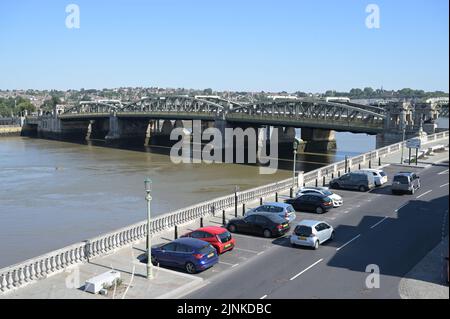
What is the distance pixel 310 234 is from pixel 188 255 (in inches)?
179

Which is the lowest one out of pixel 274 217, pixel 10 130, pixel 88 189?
pixel 88 189

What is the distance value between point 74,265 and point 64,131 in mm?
104760

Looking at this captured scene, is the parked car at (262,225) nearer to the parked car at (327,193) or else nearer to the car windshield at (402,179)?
the parked car at (327,193)

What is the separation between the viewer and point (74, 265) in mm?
16453

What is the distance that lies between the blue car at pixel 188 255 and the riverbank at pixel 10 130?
111882 millimetres

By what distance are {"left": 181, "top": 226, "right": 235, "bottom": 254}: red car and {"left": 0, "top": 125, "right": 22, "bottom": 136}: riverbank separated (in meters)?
111

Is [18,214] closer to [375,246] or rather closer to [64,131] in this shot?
[375,246]

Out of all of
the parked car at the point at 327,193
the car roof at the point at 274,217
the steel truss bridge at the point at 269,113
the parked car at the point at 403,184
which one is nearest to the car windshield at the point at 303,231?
the car roof at the point at 274,217

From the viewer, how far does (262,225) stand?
65.9ft

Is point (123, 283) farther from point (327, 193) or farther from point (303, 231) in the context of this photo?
point (327, 193)

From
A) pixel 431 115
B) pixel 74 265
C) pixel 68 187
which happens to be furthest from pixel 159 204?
pixel 431 115

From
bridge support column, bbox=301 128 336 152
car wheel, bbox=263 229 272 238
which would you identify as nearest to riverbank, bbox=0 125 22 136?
bridge support column, bbox=301 128 336 152

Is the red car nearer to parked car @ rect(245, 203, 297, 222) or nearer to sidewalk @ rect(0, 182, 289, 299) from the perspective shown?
sidewalk @ rect(0, 182, 289, 299)

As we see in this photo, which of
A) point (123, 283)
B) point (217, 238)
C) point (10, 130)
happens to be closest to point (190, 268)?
point (217, 238)
